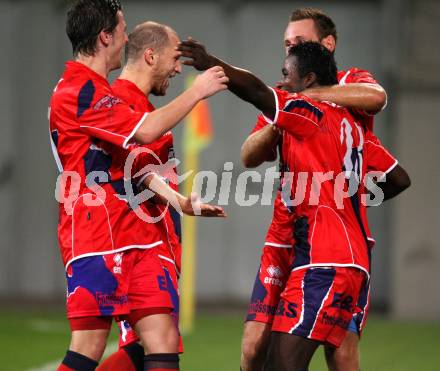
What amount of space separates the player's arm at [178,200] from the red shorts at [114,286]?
29cm

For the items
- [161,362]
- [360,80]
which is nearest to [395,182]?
[360,80]

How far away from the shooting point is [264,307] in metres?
4.64

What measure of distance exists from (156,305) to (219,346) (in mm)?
5266

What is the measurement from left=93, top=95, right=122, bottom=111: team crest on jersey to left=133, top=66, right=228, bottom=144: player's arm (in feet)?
0.56

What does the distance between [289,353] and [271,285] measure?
64 centimetres

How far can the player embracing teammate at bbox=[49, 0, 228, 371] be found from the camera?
13.2ft

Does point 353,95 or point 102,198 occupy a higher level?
point 353,95

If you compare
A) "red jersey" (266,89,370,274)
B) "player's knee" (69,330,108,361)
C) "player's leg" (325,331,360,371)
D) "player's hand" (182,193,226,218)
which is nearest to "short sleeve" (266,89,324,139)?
"red jersey" (266,89,370,274)

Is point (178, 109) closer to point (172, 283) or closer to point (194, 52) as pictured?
point (194, 52)

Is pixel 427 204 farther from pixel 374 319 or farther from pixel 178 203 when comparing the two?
pixel 178 203

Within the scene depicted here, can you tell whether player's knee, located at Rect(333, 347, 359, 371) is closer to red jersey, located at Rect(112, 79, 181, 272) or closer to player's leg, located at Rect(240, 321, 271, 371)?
player's leg, located at Rect(240, 321, 271, 371)

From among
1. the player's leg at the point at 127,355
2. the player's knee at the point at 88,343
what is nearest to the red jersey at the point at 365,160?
the player's leg at the point at 127,355

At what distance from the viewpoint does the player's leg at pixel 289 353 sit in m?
4.04

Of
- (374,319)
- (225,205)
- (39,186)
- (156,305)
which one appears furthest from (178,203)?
(39,186)
